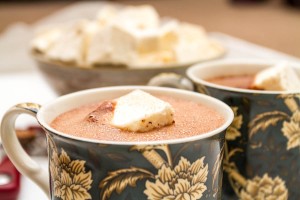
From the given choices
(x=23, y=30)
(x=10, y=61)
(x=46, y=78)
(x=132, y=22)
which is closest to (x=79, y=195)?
(x=46, y=78)

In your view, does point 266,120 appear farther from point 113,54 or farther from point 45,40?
point 45,40

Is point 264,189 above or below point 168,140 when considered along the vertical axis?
below

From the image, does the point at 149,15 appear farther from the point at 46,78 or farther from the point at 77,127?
the point at 77,127

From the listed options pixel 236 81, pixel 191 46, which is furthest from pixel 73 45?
pixel 236 81

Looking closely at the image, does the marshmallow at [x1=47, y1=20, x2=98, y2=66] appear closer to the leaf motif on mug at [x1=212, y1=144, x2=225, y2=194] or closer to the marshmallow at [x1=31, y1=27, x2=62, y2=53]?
the marshmallow at [x1=31, y1=27, x2=62, y2=53]

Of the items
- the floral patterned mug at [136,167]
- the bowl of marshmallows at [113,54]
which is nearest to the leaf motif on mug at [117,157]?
the floral patterned mug at [136,167]

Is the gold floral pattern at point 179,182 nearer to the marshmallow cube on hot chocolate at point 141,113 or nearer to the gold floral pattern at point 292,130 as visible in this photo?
the marshmallow cube on hot chocolate at point 141,113

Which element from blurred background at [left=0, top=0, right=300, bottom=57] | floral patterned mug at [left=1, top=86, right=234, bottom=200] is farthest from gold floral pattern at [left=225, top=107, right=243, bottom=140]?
blurred background at [left=0, top=0, right=300, bottom=57]

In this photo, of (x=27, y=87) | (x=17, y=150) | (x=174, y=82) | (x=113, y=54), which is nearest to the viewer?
(x=17, y=150)
